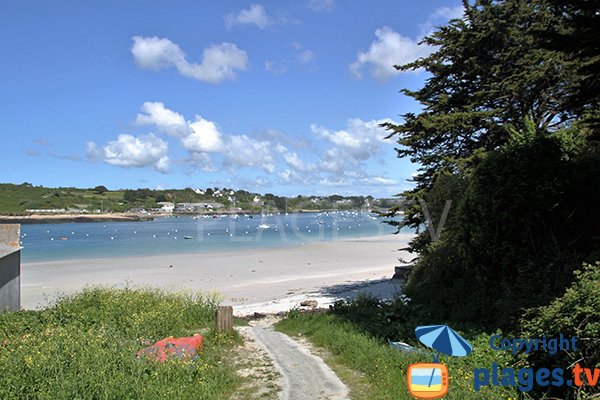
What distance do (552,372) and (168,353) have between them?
565cm

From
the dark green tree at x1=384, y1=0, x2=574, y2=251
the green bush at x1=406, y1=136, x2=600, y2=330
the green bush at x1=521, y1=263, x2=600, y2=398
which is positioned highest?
the dark green tree at x1=384, y1=0, x2=574, y2=251

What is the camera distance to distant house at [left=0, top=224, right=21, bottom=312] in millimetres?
15766

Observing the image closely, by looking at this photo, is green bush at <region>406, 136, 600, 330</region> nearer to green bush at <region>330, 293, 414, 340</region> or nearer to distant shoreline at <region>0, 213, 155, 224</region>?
green bush at <region>330, 293, 414, 340</region>

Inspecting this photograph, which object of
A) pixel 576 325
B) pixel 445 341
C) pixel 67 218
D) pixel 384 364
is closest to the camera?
pixel 445 341

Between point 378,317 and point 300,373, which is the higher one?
point 378,317

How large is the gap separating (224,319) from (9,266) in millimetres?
9386

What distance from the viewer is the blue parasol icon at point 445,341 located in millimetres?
5082

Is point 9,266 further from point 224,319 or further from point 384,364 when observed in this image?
point 384,364

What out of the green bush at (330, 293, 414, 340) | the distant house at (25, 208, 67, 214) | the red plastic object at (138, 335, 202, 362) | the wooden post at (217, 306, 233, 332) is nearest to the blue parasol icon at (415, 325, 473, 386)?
the red plastic object at (138, 335, 202, 362)

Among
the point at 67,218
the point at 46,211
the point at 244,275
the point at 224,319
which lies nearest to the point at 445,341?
the point at 224,319

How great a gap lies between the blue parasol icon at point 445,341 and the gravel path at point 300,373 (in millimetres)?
2296

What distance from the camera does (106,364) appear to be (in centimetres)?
712

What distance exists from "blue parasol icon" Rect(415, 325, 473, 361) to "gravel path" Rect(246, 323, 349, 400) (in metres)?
2.30

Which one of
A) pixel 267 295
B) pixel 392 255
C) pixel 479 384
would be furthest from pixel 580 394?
pixel 392 255
